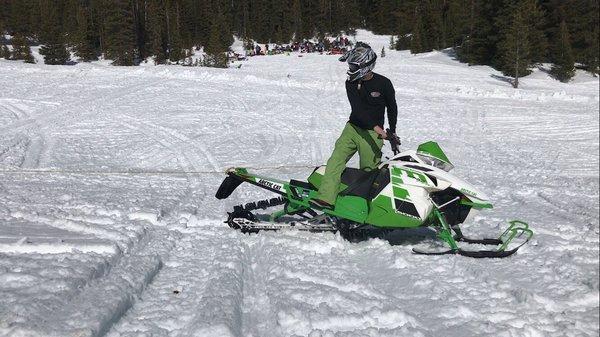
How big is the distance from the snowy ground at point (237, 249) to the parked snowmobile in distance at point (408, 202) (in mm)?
191

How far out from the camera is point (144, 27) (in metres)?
65.2

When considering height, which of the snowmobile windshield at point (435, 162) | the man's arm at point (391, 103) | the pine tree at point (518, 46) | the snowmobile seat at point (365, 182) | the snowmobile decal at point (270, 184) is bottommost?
the snowmobile decal at point (270, 184)

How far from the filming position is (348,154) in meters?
5.24

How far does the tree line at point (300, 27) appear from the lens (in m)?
34.2

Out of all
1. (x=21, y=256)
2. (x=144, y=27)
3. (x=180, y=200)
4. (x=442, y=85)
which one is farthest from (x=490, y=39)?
(x=144, y=27)

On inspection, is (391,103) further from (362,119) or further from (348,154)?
(348,154)

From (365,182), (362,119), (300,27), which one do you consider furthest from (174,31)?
(365,182)

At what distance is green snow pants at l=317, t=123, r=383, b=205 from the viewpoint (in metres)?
5.03

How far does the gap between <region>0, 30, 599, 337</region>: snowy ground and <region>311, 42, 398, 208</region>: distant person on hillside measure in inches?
25.4

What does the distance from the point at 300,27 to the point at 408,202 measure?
257ft

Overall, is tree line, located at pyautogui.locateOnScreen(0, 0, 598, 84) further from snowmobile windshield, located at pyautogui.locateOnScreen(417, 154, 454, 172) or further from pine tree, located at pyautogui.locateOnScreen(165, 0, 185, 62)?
snowmobile windshield, located at pyautogui.locateOnScreen(417, 154, 454, 172)

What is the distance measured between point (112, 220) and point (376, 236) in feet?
9.60

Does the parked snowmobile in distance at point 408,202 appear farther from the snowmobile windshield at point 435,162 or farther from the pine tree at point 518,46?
the pine tree at point 518,46

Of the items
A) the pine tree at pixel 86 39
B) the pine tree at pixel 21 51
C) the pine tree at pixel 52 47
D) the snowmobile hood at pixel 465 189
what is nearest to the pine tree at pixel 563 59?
the snowmobile hood at pixel 465 189
